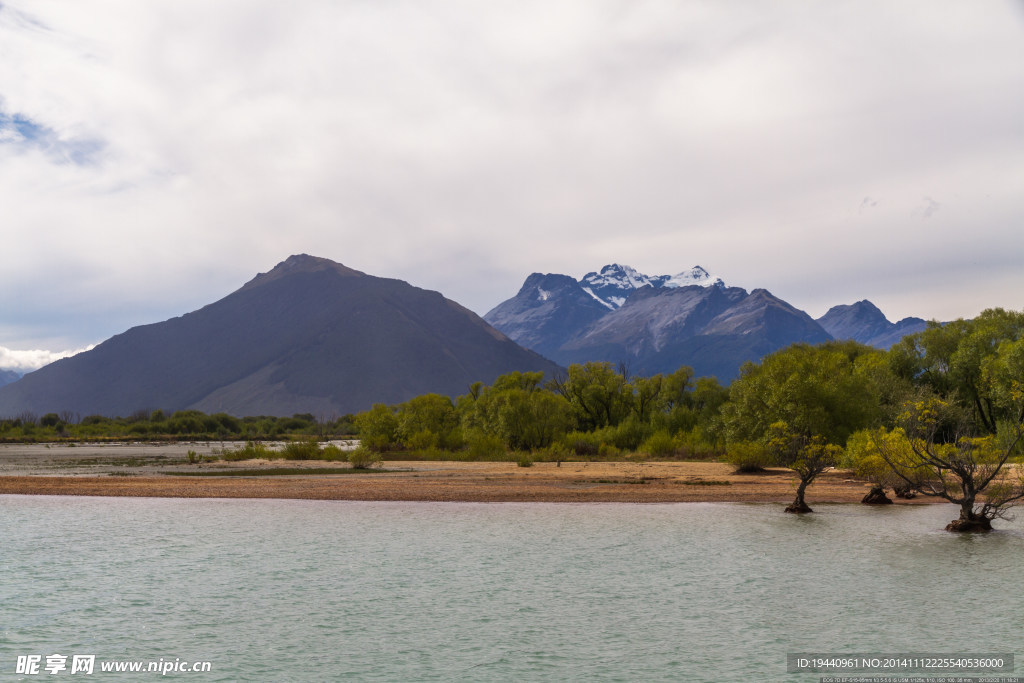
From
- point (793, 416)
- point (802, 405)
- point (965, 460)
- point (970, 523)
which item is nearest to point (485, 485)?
point (793, 416)

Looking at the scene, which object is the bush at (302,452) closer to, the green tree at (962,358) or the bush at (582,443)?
the bush at (582,443)

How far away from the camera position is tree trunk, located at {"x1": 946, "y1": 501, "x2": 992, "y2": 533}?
34.2 meters

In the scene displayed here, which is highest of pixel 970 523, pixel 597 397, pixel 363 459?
pixel 597 397

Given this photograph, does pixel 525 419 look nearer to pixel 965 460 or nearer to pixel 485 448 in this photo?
pixel 485 448

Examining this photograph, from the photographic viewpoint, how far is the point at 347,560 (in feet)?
91.1

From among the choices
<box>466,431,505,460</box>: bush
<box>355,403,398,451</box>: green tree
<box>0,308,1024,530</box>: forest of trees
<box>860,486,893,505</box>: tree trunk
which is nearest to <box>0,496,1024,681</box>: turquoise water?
<box>860,486,893,505</box>: tree trunk

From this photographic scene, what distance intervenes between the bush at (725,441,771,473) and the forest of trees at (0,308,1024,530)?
0.13 m

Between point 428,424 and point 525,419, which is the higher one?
point 525,419

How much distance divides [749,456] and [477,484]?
82.0ft

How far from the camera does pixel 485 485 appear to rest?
183 ft

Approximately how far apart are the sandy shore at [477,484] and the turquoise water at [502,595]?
36.7ft

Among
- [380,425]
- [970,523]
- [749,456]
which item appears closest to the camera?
[970,523]

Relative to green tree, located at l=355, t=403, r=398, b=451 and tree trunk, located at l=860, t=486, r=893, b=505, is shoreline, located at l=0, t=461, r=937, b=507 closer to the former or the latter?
tree trunk, located at l=860, t=486, r=893, b=505

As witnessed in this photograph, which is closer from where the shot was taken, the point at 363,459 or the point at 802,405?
the point at 802,405
